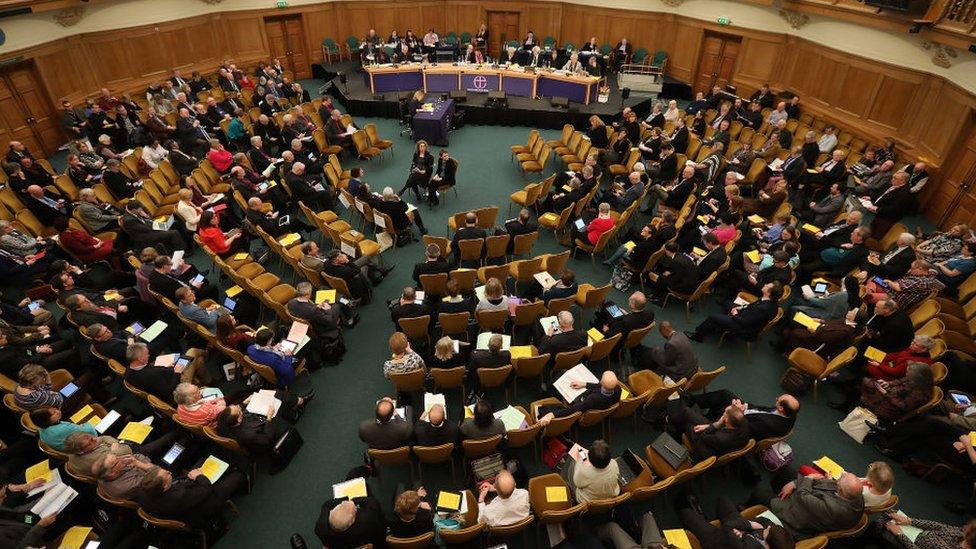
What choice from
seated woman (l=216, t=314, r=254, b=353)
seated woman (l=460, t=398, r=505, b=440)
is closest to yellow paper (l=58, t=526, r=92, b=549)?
seated woman (l=216, t=314, r=254, b=353)

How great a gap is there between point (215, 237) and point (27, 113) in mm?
9572

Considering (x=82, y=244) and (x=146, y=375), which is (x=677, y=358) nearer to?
(x=146, y=375)

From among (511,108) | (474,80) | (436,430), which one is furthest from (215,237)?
(474,80)

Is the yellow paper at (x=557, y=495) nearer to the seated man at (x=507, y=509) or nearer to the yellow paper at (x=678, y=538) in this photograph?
the seated man at (x=507, y=509)

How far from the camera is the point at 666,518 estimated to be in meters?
5.45

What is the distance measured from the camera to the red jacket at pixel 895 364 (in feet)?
20.1

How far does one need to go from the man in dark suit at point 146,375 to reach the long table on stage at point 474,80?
1322 cm

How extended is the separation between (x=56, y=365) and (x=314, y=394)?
140 inches

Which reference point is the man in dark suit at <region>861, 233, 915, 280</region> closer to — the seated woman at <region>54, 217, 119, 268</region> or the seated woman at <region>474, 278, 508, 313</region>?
the seated woman at <region>474, 278, 508, 313</region>

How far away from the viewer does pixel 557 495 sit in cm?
479

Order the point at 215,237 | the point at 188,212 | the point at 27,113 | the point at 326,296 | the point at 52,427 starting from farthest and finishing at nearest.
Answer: the point at 27,113 → the point at 188,212 → the point at 215,237 → the point at 326,296 → the point at 52,427

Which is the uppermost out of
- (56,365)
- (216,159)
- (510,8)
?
(510,8)

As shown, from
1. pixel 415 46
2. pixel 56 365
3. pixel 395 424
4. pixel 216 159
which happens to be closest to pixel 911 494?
pixel 395 424

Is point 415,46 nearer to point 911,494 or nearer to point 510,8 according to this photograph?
point 510,8
